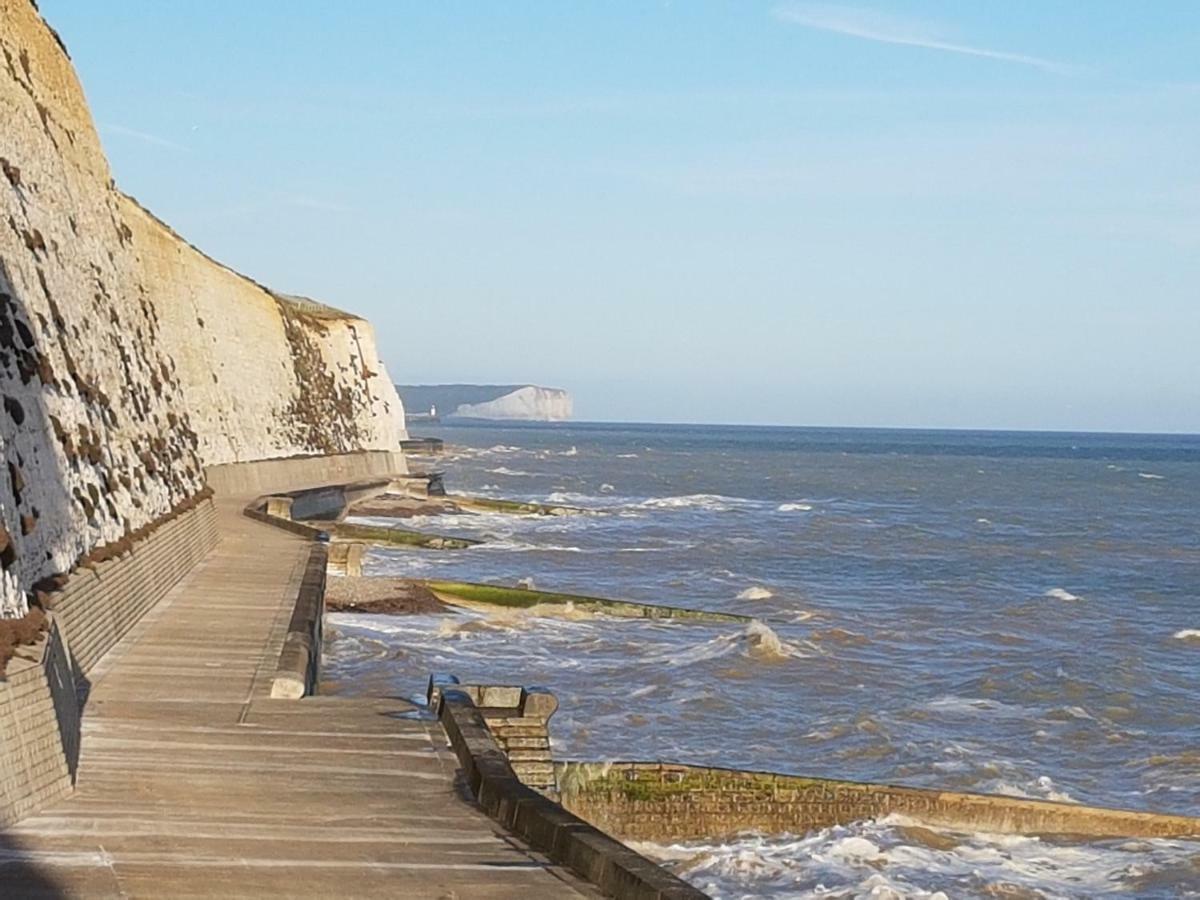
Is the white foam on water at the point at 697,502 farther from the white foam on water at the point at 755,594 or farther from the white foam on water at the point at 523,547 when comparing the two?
the white foam on water at the point at 755,594

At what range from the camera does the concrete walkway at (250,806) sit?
880cm

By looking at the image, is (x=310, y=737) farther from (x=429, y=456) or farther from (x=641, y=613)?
(x=429, y=456)

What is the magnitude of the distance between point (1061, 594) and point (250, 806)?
133ft

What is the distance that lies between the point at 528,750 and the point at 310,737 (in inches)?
71.0

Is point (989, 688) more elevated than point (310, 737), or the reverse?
point (310, 737)

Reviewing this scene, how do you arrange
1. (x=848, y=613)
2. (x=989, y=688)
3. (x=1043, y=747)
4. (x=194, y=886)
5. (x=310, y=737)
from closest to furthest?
(x=194, y=886), (x=310, y=737), (x=1043, y=747), (x=989, y=688), (x=848, y=613)

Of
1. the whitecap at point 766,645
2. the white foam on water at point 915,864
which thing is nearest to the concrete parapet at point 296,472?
the whitecap at point 766,645

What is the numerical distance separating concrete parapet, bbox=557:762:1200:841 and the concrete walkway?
3.55 m

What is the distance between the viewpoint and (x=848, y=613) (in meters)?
40.7

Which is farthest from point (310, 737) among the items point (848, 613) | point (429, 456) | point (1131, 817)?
point (429, 456)

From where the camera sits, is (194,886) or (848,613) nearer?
(194,886)

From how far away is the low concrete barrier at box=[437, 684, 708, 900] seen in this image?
8297mm

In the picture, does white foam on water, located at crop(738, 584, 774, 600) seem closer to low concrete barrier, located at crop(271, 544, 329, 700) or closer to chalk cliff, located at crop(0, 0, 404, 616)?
chalk cliff, located at crop(0, 0, 404, 616)

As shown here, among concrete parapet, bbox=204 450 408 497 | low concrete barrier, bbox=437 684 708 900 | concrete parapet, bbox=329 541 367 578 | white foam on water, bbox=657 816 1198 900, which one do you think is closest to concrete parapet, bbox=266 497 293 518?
concrete parapet, bbox=204 450 408 497
